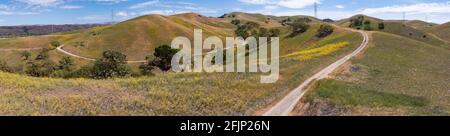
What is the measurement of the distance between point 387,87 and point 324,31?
3072 inches

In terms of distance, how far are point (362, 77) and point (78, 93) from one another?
3445cm

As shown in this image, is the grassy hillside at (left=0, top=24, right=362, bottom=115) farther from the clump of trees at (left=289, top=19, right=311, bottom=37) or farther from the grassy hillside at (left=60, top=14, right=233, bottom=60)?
the grassy hillside at (left=60, top=14, right=233, bottom=60)

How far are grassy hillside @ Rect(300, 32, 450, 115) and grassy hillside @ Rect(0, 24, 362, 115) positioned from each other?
17.3ft

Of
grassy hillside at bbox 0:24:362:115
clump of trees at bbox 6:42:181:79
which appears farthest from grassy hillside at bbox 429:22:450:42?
grassy hillside at bbox 0:24:362:115

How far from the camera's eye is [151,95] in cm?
4334

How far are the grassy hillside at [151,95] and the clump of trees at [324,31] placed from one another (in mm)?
64676

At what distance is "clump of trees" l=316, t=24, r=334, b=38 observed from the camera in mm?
122094

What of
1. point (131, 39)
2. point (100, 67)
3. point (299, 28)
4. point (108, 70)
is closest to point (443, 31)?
point (299, 28)

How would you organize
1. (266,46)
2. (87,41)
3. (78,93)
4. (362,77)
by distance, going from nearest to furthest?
(78,93)
(362,77)
(266,46)
(87,41)

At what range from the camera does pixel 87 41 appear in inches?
6727

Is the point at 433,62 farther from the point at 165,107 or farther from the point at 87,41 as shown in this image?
the point at 87,41

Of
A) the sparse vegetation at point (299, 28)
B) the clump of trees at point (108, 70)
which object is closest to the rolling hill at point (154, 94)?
the clump of trees at point (108, 70)

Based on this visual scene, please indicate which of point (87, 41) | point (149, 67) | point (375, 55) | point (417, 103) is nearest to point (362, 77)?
point (417, 103)
